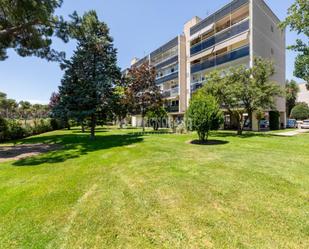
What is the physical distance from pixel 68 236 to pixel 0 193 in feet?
11.6

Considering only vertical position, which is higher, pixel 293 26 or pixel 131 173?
pixel 293 26

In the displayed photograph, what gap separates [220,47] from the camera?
1103 inches

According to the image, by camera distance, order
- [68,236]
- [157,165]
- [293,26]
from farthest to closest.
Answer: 1. [293,26]
2. [157,165]
3. [68,236]

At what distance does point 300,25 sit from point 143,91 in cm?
1776

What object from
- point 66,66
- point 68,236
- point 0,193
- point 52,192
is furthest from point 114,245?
point 66,66

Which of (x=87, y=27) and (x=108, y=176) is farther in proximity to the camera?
(x=87, y=27)

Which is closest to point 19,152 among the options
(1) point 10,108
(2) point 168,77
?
(2) point 168,77

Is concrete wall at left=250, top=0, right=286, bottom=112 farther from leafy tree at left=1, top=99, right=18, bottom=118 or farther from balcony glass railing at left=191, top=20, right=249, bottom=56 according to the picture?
leafy tree at left=1, top=99, right=18, bottom=118

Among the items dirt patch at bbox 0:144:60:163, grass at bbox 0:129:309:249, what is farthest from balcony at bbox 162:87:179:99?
grass at bbox 0:129:309:249

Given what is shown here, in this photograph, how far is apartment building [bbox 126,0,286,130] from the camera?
24922 millimetres

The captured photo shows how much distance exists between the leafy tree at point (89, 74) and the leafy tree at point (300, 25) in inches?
574

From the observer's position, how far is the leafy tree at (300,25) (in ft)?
44.1

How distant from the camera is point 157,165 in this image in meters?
7.87

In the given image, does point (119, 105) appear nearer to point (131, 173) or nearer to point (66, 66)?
point (66, 66)
